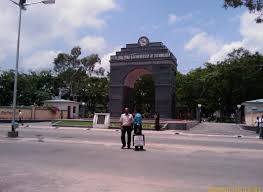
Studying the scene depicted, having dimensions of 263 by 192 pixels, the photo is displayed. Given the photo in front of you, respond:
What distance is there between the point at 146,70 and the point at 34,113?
1835cm

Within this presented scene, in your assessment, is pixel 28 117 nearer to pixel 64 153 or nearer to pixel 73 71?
pixel 73 71

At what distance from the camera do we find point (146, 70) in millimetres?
57406

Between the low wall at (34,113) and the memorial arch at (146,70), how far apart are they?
12524mm

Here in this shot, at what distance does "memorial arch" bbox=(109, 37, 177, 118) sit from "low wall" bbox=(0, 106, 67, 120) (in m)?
12.5

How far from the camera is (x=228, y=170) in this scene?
12.9 m

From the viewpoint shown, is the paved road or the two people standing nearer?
the two people standing

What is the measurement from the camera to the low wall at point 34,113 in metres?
59.3

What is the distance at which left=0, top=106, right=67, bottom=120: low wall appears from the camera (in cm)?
5934

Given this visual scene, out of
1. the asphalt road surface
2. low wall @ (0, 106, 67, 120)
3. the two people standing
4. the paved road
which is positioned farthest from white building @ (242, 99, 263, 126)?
the asphalt road surface

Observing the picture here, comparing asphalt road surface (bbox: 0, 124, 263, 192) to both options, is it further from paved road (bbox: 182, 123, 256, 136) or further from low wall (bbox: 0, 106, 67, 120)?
low wall (bbox: 0, 106, 67, 120)

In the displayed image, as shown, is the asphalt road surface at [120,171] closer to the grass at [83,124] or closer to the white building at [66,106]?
the grass at [83,124]

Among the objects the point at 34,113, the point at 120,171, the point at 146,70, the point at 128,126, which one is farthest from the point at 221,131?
the point at 120,171

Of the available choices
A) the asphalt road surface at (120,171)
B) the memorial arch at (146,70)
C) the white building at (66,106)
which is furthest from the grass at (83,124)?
the asphalt road surface at (120,171)

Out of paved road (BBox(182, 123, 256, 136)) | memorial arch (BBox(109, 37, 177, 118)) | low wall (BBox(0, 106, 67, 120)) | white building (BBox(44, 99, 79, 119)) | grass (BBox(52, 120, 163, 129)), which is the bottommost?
paved road (BBox(182, 123, 256, 136))
